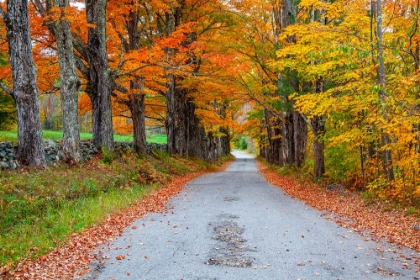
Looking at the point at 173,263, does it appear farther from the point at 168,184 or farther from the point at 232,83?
the point at 232,83

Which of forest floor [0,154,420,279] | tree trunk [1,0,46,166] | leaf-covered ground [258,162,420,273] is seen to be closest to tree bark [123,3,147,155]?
forest floor [0,154,420,279]

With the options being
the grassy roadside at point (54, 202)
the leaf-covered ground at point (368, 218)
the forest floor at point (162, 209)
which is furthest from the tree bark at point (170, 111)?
the leaf-covered ground at point (368, 218)

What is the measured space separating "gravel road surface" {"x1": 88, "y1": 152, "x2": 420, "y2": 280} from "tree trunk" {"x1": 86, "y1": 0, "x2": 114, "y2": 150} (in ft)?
22.2

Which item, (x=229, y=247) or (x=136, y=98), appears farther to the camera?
(x=136, y=98)

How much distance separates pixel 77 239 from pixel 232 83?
598 inches

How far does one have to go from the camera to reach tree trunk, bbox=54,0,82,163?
12212 mm

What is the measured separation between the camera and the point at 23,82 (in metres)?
9.93

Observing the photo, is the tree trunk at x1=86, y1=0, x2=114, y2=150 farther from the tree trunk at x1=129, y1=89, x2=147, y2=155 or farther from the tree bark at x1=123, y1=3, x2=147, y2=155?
the tree trunk at x1=129, y1=89, x2=147, y2=155

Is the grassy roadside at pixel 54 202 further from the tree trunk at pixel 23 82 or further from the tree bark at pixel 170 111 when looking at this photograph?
the tree bark at pixel 170 111

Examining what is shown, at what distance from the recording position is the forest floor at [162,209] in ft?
17.0

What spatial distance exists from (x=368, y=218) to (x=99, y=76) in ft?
38.0

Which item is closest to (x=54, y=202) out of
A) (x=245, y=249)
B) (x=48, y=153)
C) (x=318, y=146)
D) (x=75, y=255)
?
(x=48, y=153)

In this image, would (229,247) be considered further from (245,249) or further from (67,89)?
(67,89)

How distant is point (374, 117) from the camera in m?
9.73
